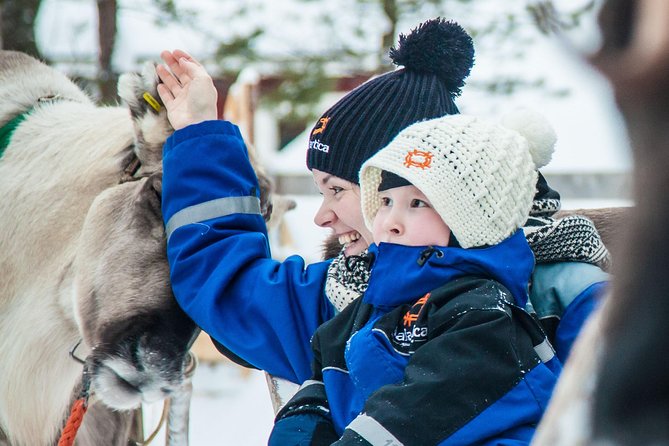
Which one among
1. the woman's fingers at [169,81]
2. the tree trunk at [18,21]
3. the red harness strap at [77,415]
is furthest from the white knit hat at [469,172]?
the tree trunk at [18,21]

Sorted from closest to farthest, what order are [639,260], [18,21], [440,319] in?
[639,260], [440,319], [18,21]

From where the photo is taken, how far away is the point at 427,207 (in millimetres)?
1671

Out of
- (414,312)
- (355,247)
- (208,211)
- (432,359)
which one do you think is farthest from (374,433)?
(208,211)

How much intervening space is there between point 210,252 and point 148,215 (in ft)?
0.86

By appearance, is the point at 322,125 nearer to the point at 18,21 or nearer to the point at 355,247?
the point at 355,247

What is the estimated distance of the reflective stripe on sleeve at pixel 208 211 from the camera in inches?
80.4

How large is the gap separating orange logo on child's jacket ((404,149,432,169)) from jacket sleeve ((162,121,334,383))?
1.67 ft

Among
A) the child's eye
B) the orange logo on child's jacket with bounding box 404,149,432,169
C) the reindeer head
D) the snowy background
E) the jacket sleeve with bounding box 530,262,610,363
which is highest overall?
the orange logo on child's jacket with bounding box 404,149,432,169

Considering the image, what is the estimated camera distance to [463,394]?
1.41m

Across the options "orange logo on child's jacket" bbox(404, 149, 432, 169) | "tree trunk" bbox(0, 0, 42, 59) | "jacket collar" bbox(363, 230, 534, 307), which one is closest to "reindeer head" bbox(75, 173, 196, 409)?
"jacket collar" bbox(363, 230, 534, 307)

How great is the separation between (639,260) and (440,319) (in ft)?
3.08

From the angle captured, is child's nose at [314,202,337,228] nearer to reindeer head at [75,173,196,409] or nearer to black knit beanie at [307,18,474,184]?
black knit beanie at [307,18,474,184]

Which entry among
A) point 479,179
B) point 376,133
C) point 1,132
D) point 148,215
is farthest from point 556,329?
point 1,132

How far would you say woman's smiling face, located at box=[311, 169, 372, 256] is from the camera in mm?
2041
